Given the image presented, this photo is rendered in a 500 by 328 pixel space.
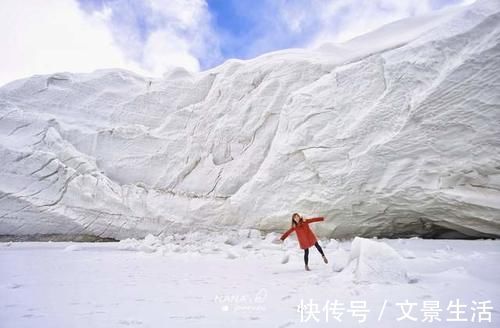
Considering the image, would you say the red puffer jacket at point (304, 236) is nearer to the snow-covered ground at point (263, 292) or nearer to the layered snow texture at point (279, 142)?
the snow-covered ground at point (263, 292)

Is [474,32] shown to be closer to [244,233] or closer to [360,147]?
[360,147]

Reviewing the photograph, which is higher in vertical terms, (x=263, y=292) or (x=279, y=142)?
(x=279, y=142)

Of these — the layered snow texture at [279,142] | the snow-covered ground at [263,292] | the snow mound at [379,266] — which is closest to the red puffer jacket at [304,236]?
the snow-covered ground at [263,292]

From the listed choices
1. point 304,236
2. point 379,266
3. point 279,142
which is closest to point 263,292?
point 379,266

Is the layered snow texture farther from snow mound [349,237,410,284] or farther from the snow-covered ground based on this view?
snow mound [349,237,410,284]

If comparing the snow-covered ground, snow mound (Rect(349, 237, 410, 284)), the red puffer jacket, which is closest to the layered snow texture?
the snow-covered ground

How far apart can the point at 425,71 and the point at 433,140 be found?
1.63 metres

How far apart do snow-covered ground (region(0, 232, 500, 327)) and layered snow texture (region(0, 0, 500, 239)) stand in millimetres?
2388

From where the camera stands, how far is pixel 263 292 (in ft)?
10.6

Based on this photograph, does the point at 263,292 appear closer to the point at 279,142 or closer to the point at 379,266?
the point at 379,266

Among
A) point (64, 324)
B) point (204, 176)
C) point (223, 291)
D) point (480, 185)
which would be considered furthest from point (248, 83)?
point (64, 324)

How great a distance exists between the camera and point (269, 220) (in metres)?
8.92

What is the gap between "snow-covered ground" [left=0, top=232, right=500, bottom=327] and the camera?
2398 mm

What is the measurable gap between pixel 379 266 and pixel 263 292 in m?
1.24
